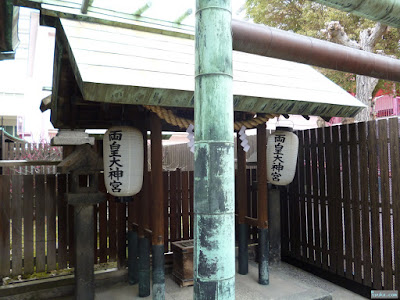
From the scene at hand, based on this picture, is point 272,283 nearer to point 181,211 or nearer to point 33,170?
point 181,211

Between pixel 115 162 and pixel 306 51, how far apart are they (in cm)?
334

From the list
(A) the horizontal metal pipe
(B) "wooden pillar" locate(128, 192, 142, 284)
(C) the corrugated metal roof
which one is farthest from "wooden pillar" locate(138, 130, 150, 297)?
(A) the horizontal metal pipe

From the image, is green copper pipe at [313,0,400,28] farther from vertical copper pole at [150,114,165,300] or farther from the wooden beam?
the wooden beam

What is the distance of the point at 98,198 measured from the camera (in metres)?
5.19

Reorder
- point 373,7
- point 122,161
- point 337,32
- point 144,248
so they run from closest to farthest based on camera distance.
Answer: point 373,7 < point 122,161 < point 144,248 < point 337,32

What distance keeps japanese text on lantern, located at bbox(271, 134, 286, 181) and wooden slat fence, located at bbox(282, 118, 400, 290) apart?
3.42 feet

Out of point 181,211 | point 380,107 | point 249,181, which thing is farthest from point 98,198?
point 380,107

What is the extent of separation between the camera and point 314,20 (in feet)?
50.5

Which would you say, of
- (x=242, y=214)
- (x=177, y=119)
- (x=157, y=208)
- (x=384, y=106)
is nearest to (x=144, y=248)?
(x=157, y=208)

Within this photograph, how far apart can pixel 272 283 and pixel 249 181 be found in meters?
2.72

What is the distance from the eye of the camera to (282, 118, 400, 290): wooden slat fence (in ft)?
17.1

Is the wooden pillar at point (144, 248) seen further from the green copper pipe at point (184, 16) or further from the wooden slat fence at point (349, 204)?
the wooden slat fence at point (349, 204)

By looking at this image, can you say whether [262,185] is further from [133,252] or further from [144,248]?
[133,252]

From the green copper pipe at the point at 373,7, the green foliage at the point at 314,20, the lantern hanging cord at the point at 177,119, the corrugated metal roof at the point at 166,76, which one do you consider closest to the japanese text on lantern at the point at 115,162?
the lantern hanging cord at the point at 177,119
